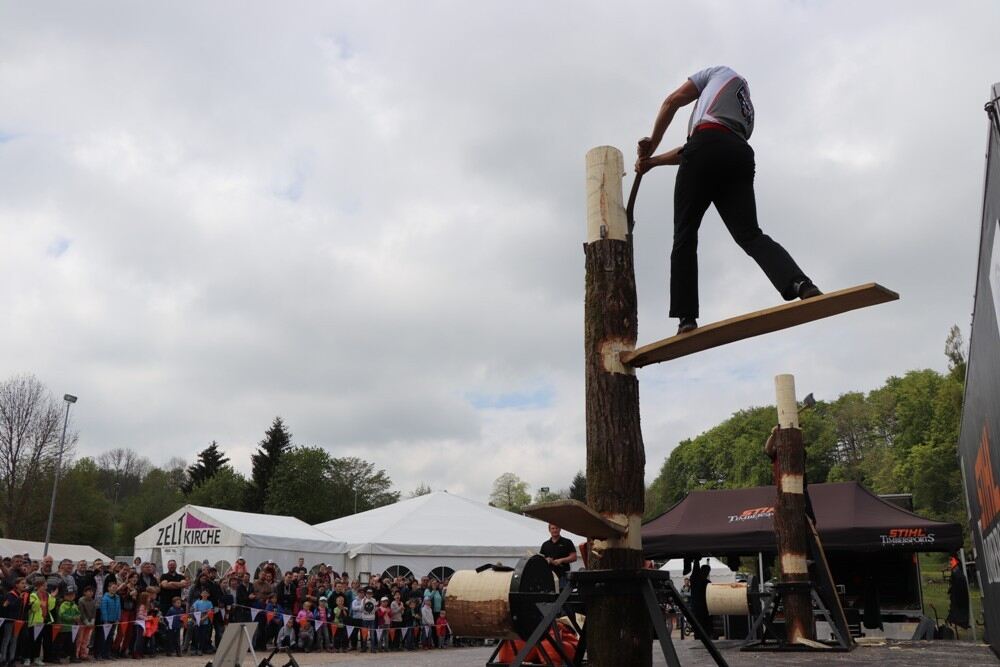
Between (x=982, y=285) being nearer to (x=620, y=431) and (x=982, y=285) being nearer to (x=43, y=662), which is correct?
(x=620, y=431)

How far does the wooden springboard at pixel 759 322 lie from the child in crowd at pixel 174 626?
40.1 ft

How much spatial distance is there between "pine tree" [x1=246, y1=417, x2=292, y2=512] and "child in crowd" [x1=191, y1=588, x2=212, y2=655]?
48346 millimetres

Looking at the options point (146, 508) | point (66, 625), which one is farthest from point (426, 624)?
point (146, 508)

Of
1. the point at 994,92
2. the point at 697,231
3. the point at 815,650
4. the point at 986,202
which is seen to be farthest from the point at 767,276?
the point at 815,650

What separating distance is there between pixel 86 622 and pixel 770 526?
11641mm

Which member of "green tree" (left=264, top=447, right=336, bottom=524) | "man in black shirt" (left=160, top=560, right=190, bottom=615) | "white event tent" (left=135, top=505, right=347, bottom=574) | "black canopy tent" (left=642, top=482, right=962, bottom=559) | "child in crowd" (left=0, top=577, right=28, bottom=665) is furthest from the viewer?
"green tree" (left=264, top=447, right=336, bottom=524)

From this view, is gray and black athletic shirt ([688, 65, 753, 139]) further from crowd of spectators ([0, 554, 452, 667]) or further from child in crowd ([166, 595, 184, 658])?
child in crowd ([166, 595, 184, 658])

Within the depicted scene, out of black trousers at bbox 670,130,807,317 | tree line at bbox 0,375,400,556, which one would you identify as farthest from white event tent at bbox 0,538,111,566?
black trousers at bbox 670,130,807,317

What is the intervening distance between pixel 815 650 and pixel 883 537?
15.3ft

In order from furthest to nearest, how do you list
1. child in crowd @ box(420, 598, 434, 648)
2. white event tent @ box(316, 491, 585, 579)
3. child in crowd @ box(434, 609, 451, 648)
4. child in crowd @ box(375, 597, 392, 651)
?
white event tent @ box(316, 491, 585, 579) → child in crowd @ box(434, 609, 451, 648) → child in crowd @ box(420, 598, 434, 648) → child in crowd @ box(375, 597, 392, 651)

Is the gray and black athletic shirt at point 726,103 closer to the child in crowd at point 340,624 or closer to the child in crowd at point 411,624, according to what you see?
the child in crowd at point 340,624

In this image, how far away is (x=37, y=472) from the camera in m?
37.5

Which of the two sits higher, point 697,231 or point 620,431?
point 697,231

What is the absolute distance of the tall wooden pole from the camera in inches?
151
